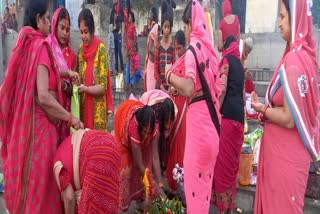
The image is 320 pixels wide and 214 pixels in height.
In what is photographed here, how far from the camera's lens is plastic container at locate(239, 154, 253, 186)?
4148mm

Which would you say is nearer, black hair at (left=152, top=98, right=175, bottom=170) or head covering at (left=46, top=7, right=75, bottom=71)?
head covering at (left=46, top=7, right=75, bottom=71)

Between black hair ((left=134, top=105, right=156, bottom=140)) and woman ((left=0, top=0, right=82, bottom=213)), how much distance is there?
834mm

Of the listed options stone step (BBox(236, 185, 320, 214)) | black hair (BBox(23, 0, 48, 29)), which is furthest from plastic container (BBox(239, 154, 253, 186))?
black hair (BBox(23, 0, 48, 29))

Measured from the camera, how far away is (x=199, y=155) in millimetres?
3016

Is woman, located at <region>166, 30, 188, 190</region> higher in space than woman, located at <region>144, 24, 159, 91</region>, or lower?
lower

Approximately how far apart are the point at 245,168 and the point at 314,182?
2.38 ft

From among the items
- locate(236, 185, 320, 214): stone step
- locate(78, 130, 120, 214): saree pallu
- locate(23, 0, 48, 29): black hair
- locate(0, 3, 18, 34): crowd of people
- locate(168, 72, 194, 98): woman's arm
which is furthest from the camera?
locate(0, 3, 18, 34): crowd of people

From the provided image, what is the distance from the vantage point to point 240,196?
411 centimetres

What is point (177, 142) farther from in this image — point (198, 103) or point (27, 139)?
point (27, 139)

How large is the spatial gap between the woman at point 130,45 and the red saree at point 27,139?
20.3ft

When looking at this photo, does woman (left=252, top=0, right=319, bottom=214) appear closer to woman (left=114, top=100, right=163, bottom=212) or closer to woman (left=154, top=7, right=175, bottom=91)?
woman (left=114, top=100, right=163, bottom=212)

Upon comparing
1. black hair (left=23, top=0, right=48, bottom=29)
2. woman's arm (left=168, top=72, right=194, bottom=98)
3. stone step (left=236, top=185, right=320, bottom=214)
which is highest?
black hair (left=23, top=0, right=48, bottom=29)

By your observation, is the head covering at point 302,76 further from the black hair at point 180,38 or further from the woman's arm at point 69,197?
the black hair at point 180,38

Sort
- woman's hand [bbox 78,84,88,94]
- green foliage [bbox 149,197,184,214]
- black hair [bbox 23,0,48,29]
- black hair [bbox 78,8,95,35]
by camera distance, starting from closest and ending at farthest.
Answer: black hair [bbox 23,0,48,29] < green foliage [bbox 149,197,184,214] < woman's hand [bbox 78,84,88,94] < black hair [bbox 78,8,95,35]
